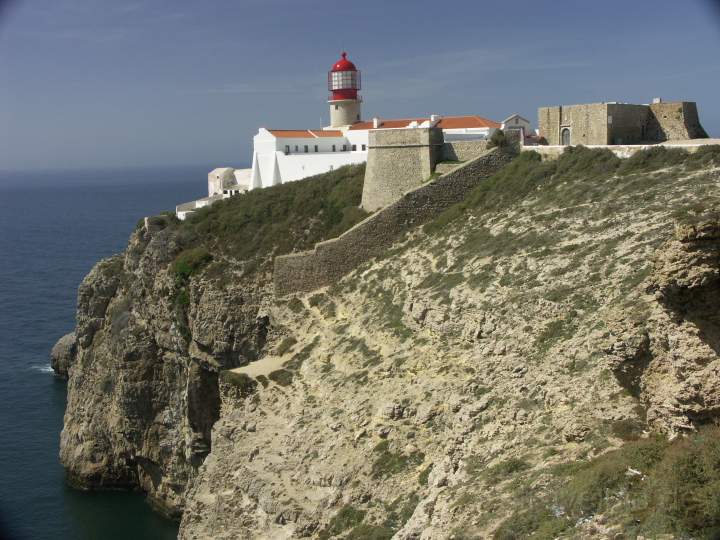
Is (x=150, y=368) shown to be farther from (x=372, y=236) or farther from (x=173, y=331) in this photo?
(x=372, y=236)

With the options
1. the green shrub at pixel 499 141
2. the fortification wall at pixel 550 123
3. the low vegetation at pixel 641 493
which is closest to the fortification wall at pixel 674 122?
the fortification wall at pixel 550 123

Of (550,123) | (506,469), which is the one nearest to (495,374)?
(506,469)

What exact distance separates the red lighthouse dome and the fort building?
19101 millimetres

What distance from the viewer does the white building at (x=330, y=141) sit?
4475 cm

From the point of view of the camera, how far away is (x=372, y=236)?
102ft

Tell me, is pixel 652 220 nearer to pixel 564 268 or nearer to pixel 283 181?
pixel 564 268

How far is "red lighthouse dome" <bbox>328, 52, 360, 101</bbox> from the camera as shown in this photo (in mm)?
50531

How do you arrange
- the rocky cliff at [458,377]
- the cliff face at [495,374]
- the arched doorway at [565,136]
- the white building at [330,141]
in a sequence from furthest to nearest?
the white building at [330,141] → the arched doorway at [565,136] → the cliff face at [495,374] → the rocky cliff at [458,377]

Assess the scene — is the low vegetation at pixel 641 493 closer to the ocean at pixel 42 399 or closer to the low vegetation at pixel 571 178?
the low vegetation at pixel 571 178

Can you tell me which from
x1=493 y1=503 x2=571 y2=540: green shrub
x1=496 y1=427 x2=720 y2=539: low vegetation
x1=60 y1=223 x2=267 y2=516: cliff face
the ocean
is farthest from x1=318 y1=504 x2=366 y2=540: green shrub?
the ocean

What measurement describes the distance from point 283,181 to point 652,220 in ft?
96.4

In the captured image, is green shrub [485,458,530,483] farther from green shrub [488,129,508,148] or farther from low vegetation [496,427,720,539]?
green shrub [488,129,508,148]

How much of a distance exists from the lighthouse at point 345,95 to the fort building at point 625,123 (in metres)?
18.9

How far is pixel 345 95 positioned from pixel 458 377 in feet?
116
